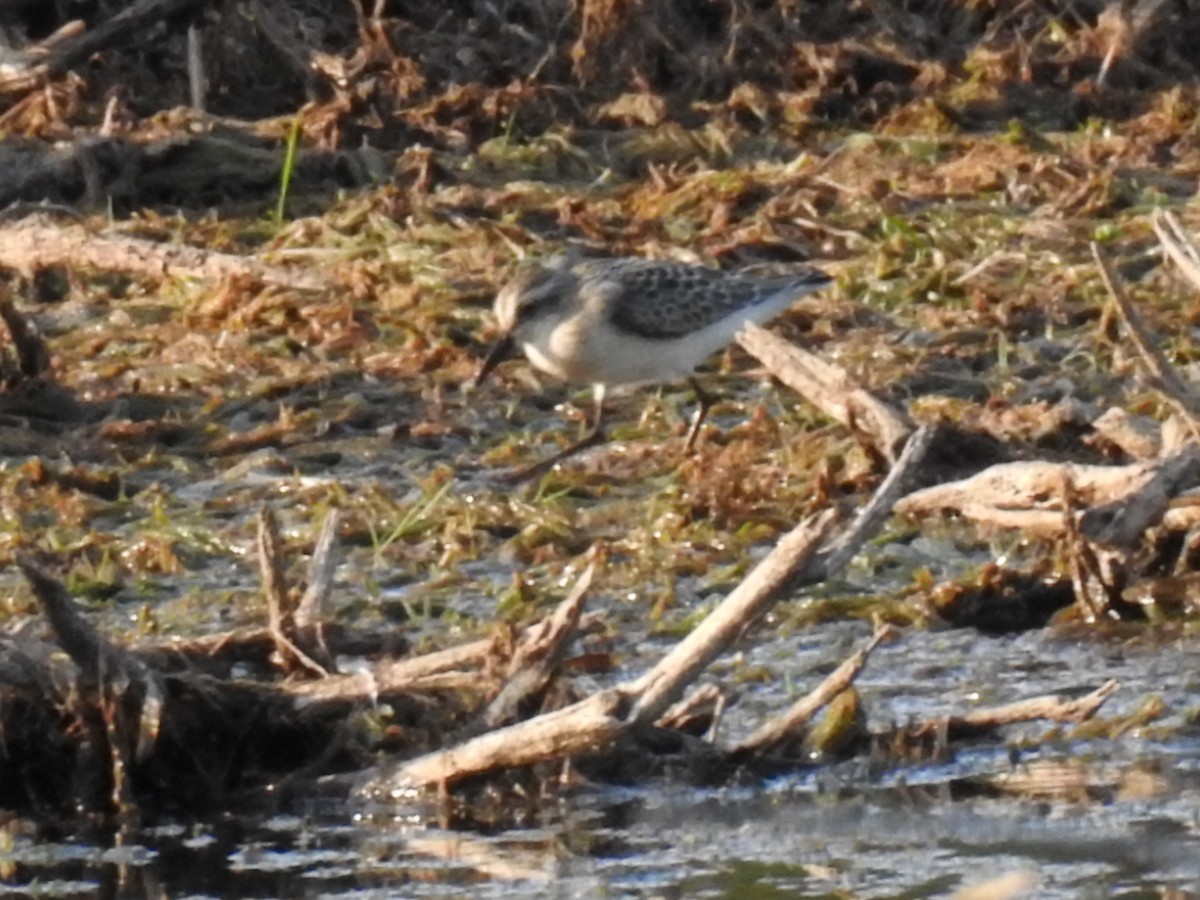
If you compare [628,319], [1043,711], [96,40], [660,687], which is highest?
[96,40]

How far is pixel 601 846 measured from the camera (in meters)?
6.04

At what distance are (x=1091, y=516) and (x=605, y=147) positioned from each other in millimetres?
4682

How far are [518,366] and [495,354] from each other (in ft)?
1.48

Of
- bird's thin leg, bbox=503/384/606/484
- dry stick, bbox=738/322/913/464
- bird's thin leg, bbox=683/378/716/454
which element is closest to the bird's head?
bird's thin leg, bbox=503/384/606/484

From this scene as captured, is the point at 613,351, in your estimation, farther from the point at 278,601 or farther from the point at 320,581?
the point at 278,601

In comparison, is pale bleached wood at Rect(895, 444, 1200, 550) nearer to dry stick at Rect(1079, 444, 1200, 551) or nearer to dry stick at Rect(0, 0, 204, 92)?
dry stick at Rect(1079, 444, 1200, 551)

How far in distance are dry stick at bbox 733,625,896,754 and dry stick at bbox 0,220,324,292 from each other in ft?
14.1

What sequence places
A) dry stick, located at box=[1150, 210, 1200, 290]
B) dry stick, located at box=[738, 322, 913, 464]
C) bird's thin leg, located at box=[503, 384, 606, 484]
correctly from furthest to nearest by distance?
bird's thin leg, located at box=[503, 384, 606, 484] → dry stick, located at box=[738, 322, 913, 464] → dry stick, located at box=[1150, 210, 1200, 290]

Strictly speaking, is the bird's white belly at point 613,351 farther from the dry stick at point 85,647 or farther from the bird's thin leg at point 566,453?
the dry stick at point 85,647

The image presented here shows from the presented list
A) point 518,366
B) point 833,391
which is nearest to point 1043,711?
point 833,391

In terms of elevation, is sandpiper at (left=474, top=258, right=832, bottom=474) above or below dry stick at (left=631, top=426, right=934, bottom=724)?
above

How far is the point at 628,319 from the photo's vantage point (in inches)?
375

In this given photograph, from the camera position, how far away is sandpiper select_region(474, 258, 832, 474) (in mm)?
9438

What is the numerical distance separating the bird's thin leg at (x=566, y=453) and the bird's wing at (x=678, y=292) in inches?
12.0
